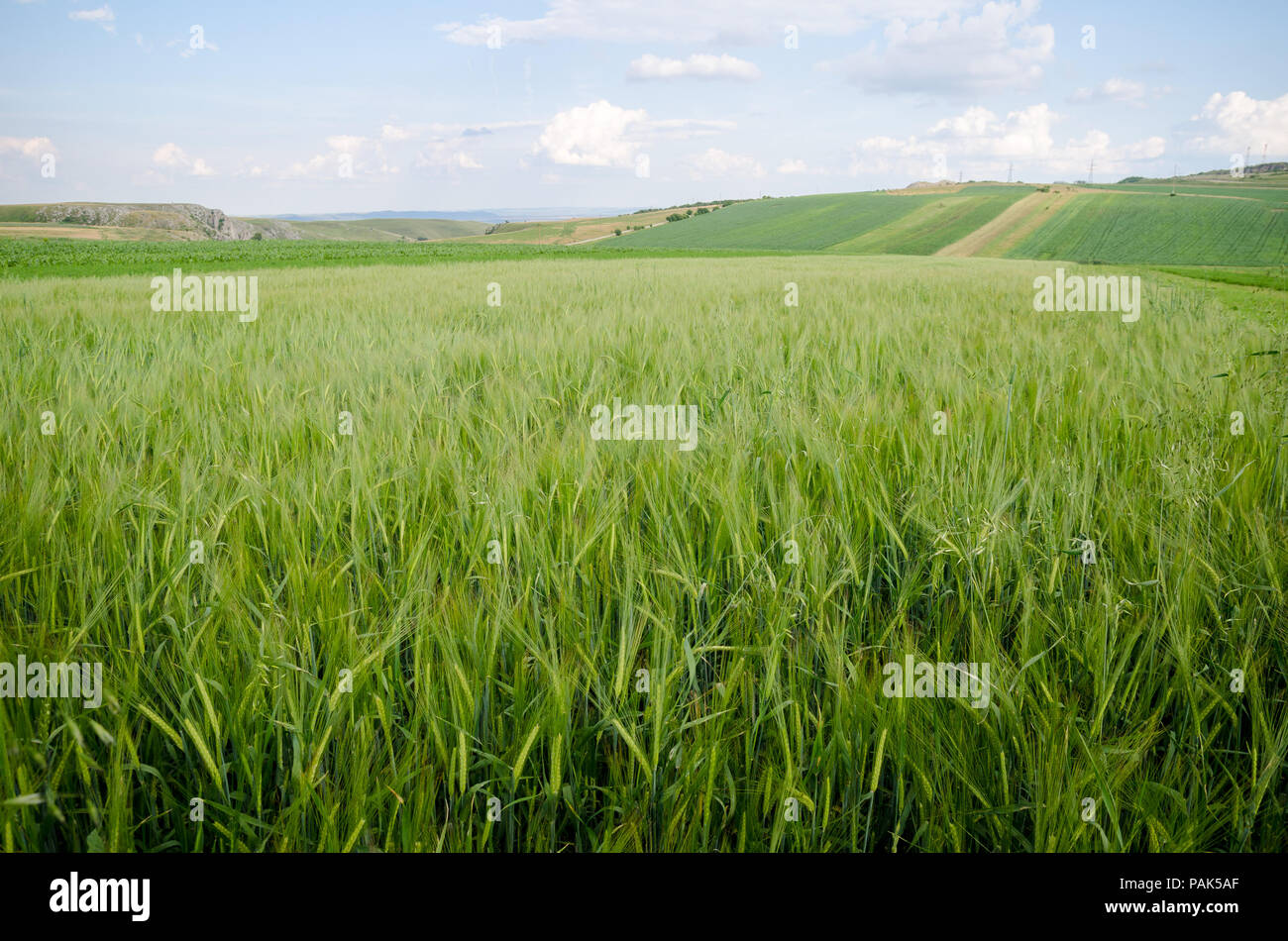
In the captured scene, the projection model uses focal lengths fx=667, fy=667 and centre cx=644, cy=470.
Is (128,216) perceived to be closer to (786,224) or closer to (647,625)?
(786,224)

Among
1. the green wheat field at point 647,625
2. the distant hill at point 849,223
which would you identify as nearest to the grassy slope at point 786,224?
the distant hill at point 849,223

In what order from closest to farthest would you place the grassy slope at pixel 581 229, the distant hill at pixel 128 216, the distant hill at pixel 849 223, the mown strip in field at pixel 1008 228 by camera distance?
the mown strip in field at pixel 1008 228
the distant hill at pixel 849 223
the grassy slope at pixel 581 229
the distant hill at pixel 128 216

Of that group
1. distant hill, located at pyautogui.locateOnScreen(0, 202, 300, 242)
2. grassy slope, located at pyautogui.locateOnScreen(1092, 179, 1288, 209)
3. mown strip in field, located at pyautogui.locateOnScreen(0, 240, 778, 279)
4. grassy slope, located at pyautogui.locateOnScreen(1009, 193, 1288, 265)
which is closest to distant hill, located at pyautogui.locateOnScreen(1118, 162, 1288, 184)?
grassy slope, located at pyautogui.locateOnScreen(1092, 179, 1288, 209)

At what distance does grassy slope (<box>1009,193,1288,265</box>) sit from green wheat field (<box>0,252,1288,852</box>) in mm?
46762

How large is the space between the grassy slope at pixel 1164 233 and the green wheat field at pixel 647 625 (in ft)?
153

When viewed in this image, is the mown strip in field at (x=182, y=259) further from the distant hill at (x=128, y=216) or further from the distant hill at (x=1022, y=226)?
the distant hill at (x=128, y=216)

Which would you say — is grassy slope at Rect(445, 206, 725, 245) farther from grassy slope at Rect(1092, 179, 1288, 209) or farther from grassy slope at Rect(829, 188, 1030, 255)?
grassy slope at Rect(1092, 179, 1288, 209)

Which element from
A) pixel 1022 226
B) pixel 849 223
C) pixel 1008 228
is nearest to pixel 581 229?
pixel 849 223

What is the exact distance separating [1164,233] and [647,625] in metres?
59.6

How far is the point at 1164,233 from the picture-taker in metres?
45.8

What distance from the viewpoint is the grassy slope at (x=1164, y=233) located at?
39938 mm

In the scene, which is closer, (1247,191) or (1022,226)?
(1022,226)
